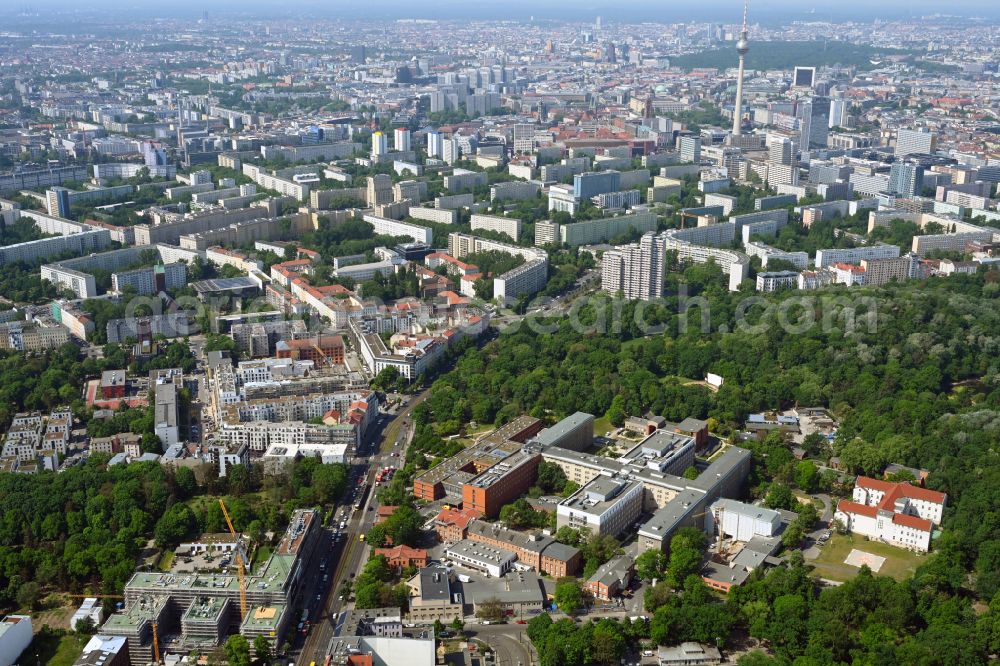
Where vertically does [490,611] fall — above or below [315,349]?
below

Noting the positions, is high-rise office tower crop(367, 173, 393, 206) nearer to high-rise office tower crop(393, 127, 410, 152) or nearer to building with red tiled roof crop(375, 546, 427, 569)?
high-rise office tower crop(393, 127, 410, 152)

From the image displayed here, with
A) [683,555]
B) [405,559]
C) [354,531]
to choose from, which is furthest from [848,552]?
[354,531]

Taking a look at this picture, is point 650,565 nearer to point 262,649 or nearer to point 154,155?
point 262,649

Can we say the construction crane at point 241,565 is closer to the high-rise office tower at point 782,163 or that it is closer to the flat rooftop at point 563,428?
the flat rooftop at point 563,428

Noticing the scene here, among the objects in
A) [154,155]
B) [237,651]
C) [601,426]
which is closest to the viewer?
[237,651]

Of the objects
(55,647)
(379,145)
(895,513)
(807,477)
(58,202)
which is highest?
(379,145)

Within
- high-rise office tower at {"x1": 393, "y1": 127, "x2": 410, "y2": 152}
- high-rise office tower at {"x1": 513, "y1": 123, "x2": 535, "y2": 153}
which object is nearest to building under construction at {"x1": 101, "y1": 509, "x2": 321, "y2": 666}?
high-rise office tower at {"x1": 393, "y1": 127, "x2": 410, "y2": 152}
